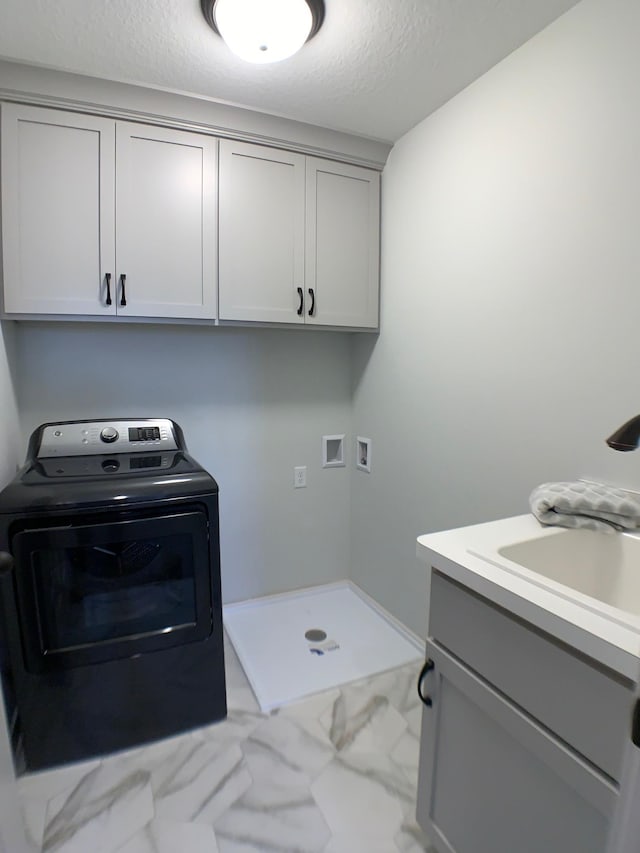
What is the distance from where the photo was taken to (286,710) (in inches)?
68.3

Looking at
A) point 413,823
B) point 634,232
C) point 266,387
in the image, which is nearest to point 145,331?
point 266,387

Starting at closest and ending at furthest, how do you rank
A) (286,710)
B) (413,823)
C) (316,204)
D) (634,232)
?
1. (634,232)
2. (413,823)
3. (286,710)
4. (316,204)

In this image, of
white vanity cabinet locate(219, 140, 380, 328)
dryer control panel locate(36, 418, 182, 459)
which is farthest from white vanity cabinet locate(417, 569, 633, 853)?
white vanity cabinet locate(219, 140, 380, 328)

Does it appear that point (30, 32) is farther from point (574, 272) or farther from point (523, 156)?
point (574, 272)

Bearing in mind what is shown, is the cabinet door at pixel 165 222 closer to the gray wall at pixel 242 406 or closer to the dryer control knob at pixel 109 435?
the gray wall at pixel 242 406

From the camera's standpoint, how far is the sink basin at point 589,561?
1096 millimetres

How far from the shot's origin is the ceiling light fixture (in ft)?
4.10

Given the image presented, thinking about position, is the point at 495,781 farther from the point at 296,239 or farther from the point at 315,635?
the point at 296,239

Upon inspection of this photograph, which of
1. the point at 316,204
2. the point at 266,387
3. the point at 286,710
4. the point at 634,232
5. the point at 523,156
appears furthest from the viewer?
the point at 266,387

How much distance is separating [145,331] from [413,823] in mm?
2113

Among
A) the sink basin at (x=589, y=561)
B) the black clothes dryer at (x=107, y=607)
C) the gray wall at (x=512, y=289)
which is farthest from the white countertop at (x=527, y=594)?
the black clothes dryer at (x=107, y=607)

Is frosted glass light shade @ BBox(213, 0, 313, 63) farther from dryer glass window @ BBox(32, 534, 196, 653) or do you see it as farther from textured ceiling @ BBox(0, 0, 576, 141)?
dryer glass window @ BBox(32, 534, 196, 653)

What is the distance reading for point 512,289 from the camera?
60.6 inches

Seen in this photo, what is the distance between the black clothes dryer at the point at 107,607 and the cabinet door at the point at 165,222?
699 millimetres
